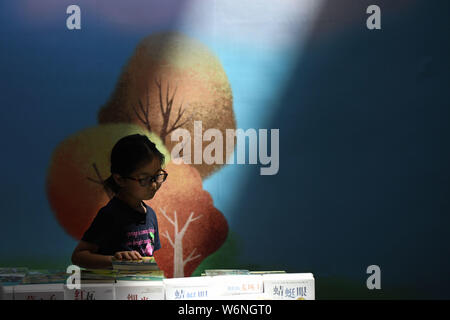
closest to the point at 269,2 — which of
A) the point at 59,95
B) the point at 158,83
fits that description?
the point at 158,83

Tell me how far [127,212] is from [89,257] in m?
0.44

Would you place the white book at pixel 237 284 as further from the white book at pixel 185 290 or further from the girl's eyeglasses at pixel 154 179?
the girl's eyeglasses at pixel 154 179

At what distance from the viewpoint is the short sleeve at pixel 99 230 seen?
4.48m

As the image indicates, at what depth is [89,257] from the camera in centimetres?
452

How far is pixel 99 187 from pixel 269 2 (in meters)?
1.97

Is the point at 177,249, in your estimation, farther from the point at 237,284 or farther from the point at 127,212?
the point at 237,284

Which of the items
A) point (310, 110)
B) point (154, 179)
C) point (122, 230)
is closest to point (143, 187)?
point (154, 179)

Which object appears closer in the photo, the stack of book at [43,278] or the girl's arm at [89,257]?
the stack of book at [43,278]

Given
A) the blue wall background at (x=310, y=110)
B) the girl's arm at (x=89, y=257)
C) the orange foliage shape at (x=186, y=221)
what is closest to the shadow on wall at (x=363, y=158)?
the blue wall background at (x=310, y=110)

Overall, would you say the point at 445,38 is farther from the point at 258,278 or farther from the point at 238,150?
the point at 258,278

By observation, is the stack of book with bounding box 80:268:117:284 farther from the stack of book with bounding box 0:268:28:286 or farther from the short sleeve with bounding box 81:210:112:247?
the short sleeve with bounding box 81:210:112:247

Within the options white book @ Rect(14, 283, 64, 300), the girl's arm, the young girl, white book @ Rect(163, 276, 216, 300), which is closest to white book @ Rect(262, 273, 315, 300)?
white book @ Rect(163, 276, 216, 300)

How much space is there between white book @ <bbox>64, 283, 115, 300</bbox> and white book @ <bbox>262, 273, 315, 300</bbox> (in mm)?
746

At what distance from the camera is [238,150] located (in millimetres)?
4762
